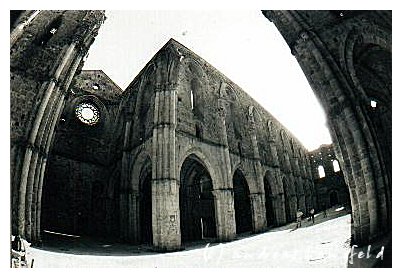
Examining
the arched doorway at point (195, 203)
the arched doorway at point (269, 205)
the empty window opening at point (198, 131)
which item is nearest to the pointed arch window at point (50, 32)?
the empty window opening at point (198, 131)

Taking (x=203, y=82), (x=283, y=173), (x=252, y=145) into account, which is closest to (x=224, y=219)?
(x=252, y=145)

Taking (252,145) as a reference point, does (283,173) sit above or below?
below

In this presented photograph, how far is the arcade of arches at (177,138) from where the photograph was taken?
696cm

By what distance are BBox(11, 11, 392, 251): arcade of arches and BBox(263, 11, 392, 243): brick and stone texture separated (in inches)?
1.0

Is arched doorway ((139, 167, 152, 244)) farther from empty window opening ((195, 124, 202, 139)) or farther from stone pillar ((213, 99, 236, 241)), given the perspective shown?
stone pillar ((213, 99, 236, 241))

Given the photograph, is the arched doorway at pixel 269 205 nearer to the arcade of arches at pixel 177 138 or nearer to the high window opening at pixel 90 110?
the arcade of arches at pixel 177 138

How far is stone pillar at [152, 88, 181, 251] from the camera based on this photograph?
41.4 feet

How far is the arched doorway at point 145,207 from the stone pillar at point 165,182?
4042mm

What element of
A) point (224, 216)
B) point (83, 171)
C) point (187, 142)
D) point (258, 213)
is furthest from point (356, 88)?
point (83, 171)

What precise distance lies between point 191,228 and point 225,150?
5.66 m

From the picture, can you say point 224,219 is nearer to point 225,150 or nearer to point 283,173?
point 225,150

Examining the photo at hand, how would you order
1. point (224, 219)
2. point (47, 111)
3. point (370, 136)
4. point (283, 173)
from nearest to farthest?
point (370, 136), point (47, 111), point (224, 219), point (283, 173)

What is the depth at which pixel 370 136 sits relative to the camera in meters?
6.62

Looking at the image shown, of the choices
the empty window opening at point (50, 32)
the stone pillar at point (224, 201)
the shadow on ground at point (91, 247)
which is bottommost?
the shadow on ground at point (91, 247)
